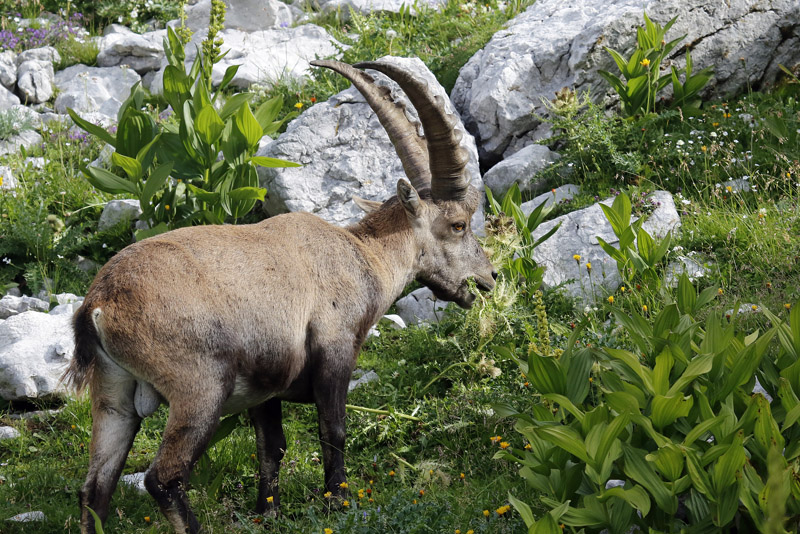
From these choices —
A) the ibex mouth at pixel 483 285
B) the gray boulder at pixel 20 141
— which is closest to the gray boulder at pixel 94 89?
the gray boulder at pixel 20 141

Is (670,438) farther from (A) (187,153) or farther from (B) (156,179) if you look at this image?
(A) (187,153)

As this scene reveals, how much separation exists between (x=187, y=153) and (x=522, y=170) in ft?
12.4

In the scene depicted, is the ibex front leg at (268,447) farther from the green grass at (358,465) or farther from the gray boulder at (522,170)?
the gray boulder at (522,170)

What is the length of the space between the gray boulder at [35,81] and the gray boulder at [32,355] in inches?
216

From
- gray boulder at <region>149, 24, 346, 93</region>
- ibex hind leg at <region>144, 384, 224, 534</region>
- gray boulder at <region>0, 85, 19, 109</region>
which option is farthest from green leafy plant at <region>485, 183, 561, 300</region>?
gray boulder at <region>0, 85, 19, 109</region>

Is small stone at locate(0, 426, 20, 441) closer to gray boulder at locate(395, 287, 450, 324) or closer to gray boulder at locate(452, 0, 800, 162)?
gray boulder at locate(395, 287, 450, 324)

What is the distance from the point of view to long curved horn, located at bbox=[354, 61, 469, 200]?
5.79 meters

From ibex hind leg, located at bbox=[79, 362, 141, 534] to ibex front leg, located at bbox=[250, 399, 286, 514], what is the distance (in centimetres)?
102

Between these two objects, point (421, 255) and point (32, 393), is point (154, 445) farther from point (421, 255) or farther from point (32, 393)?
point (421, 255)

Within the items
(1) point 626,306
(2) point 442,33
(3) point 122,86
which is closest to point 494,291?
(1) point 626,306

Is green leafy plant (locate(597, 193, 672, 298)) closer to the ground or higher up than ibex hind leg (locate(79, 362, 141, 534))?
higher up

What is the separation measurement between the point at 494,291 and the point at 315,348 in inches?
71.4

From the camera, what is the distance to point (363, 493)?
497cm

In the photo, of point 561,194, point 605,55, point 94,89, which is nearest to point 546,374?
point 561,194
